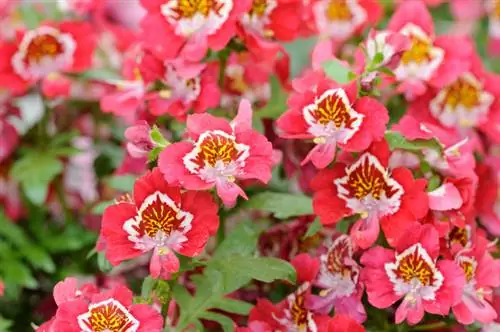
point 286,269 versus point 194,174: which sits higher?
point 194,174

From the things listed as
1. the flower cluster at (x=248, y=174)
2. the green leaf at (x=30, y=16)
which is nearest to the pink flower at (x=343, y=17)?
the flower cluster at (x=248, y=174)

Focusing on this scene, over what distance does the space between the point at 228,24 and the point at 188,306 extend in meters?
0.31

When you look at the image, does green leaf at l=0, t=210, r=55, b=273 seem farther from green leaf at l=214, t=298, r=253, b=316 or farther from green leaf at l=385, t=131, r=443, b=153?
green leaf at l=385, t=131, r=443, b=153

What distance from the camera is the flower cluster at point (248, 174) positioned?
81cm

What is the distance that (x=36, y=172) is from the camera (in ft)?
3.78

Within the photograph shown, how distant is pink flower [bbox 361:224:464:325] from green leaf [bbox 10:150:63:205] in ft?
1.57

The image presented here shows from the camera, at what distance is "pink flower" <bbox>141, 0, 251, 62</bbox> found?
0.97 m

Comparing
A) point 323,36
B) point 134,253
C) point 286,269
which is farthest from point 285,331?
point 323,36

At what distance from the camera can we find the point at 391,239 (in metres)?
0.85

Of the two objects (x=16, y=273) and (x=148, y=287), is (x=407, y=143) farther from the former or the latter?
(x=16, y=273)

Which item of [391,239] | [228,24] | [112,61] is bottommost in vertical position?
[112,61]

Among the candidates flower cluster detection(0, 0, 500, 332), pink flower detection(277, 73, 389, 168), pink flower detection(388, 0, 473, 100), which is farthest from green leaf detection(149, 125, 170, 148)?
pink flower detection(388, 0, 473, 100)

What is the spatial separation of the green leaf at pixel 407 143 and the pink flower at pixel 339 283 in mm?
107

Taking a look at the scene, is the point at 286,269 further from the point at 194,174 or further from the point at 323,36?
the point at 323,36
